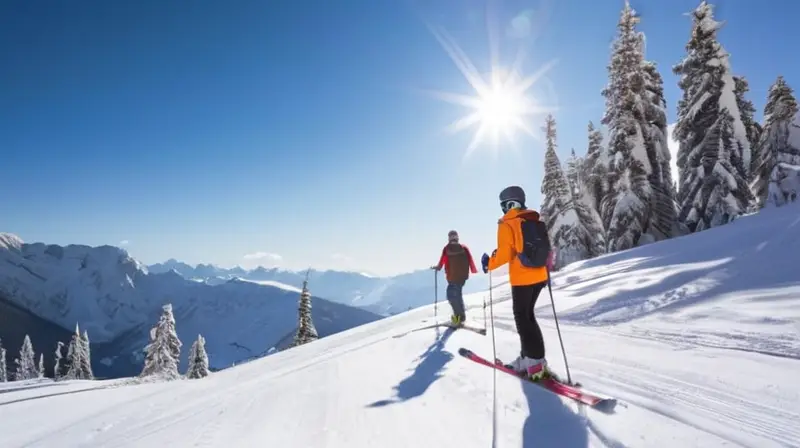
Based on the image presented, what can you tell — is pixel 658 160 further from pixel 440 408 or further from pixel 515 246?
pixel 440 408

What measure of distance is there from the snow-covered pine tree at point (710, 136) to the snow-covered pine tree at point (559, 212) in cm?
747

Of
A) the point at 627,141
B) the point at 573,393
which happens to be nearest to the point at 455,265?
the point at 573,393

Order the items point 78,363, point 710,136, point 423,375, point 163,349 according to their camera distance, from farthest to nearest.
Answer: point 78,363
point 163,349
point 710,136
point 423,375

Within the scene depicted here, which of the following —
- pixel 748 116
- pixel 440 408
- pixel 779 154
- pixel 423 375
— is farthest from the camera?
pixel 748 116

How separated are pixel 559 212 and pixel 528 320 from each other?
28.6m

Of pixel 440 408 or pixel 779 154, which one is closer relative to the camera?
pixel 440 408

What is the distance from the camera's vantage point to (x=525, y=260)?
471 centimetres

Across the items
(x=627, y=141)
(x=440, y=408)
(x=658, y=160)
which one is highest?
(x=627, y=141)

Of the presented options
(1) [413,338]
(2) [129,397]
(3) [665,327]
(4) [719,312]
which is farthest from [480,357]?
(2) [129,397]

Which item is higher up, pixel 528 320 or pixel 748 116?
pixel 748 116

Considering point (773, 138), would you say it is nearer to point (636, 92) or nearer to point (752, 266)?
point (636, 92)

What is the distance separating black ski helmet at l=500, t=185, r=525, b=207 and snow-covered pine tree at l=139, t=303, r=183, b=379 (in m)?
37.6

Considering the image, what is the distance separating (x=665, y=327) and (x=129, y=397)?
8440mm

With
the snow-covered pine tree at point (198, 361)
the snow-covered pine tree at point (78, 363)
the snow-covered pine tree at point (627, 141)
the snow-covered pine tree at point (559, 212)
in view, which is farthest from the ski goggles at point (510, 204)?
the snow-covered pine tree at point (78, 363)
